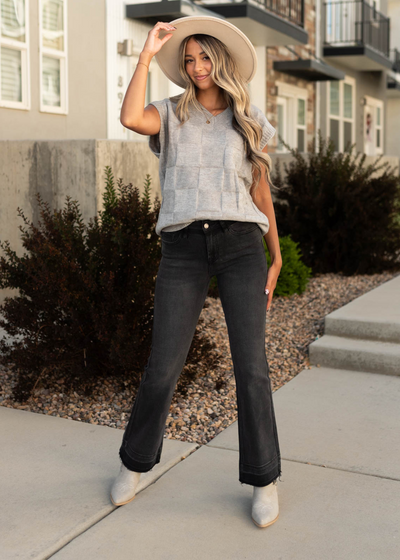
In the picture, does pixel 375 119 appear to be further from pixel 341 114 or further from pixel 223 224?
pixel 223 224

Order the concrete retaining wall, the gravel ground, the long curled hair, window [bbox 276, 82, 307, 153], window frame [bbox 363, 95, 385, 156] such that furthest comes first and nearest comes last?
window frame [bbox 363, 95, 385, 156]
window [bbox 276, 82, 307, 153]
the concrete retaining wall
the gravel ground
the long curled hair

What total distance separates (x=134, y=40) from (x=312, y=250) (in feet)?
14.5

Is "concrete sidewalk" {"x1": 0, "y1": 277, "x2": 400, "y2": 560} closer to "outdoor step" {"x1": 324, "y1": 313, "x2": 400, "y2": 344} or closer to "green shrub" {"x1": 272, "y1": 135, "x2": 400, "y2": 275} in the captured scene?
"outdoor step" {"x1": 324, "y1": 313, "x2": 400, "y2": 344}

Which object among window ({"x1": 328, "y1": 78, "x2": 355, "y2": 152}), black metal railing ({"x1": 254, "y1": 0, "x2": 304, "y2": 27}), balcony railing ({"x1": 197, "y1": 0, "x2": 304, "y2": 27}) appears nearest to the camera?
balcony railing ({"x1": 197, "y1": 0, "x2": 304, "y2": 27})

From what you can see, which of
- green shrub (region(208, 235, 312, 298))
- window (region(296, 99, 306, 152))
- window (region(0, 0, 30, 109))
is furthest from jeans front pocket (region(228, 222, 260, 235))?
window (region(296, 99, 306, 152))

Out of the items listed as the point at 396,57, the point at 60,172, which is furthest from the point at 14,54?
the point at 396,57

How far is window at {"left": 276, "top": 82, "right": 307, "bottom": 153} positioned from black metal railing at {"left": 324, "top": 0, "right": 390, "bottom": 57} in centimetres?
215

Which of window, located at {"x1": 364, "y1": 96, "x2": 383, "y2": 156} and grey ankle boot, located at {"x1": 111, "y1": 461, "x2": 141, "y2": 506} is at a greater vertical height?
window, located at {"x1": 364, "y1": 96, "x2": 383, "y2": 156}

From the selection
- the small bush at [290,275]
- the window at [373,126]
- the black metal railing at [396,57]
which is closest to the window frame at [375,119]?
the window at [373,126]

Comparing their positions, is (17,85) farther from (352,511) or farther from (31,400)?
(352,511)

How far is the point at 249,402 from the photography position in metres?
2.69

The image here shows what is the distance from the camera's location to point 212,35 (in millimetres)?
2674

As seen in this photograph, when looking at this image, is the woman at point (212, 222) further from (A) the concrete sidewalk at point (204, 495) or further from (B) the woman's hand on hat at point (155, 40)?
(A) the concrete sidewalk at point (204, 495)

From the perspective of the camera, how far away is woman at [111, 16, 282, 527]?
263 cm
